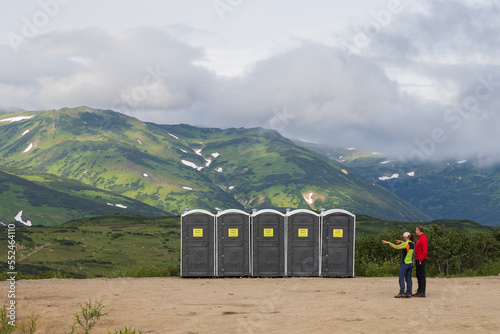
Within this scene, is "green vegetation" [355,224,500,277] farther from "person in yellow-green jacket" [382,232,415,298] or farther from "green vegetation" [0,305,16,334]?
"green vegetation" [0,305,16,334]

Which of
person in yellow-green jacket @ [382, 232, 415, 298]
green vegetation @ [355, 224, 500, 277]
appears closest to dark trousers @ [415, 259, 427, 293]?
person in yellow-green jacket @ [382, 232, 415, 298]

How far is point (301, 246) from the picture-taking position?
2306cm

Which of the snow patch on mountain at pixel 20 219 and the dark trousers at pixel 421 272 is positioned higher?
the dark trousers at pixel 421 272

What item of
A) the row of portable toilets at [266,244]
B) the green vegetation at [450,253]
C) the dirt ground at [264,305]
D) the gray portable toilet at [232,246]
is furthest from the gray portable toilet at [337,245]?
the gray portable toilet at [232,246]

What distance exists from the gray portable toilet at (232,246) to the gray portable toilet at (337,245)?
10.9 ft

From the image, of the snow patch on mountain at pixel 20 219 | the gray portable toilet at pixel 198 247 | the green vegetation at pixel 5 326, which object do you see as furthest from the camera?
the snow patch on mountain at pixel 20 219

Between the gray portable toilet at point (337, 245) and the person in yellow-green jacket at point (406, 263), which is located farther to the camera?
the gray portable toilet at point (337, 245)

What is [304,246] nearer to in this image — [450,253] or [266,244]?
[266,244]

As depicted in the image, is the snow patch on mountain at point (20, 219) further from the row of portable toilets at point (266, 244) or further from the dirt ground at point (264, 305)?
the row of portable toilets at point (266, 244)

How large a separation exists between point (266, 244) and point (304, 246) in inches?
64.6

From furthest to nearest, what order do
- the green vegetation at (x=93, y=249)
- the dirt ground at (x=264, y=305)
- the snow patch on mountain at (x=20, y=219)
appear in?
the snow patch on mountain at (x=20, y=219), the green vegetation at (x=93, y=249), the dirt ground at (x=264, y=305)

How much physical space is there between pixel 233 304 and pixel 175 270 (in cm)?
1014

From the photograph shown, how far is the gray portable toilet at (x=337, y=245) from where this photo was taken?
23.1 meters

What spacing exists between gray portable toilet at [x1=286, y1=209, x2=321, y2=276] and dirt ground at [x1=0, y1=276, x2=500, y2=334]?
3.99ft
